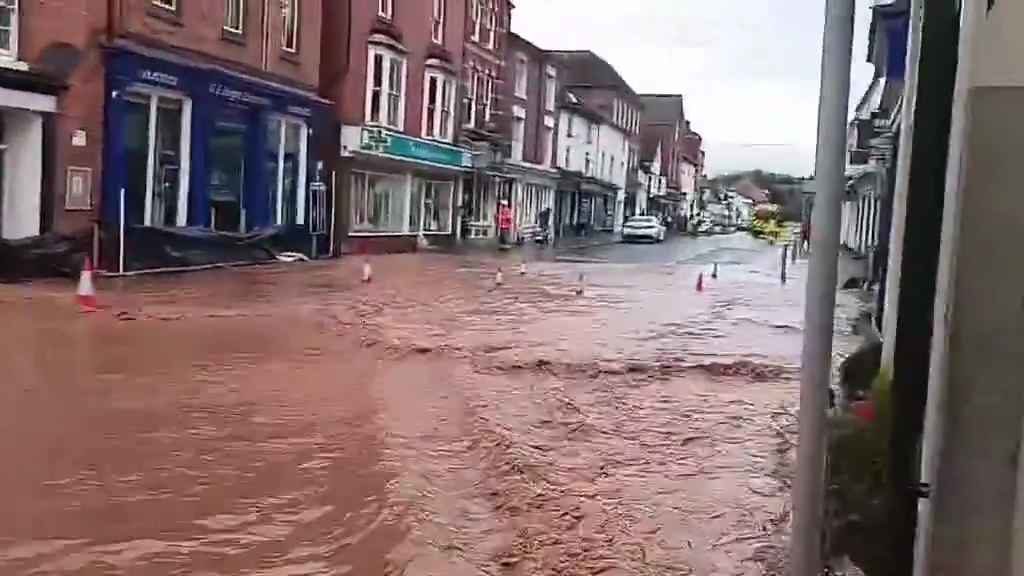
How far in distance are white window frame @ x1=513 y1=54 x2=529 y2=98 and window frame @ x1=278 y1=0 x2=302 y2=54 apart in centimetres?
2512

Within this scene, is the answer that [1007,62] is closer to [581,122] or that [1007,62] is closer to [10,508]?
[10,508]

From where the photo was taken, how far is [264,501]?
22.7ft

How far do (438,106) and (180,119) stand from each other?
1723cm

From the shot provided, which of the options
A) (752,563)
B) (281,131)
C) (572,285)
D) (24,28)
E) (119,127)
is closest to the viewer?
(752,563)

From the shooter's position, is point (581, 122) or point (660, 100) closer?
point (581, 122)

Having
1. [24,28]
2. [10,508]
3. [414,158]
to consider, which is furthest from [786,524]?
[414,158]

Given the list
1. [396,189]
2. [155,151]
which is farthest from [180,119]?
[396,189]

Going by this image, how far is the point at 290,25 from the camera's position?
94.5ft

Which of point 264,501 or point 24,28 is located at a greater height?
point 24,28

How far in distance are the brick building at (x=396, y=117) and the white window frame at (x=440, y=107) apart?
0.11 ft

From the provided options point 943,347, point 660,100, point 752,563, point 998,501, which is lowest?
point 752,563

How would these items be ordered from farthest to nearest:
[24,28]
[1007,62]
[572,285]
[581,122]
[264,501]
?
[581,122]
[572,285]
[24,28]
[264,501]
[1007,62]

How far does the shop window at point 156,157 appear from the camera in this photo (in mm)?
21609

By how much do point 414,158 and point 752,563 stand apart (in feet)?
103
